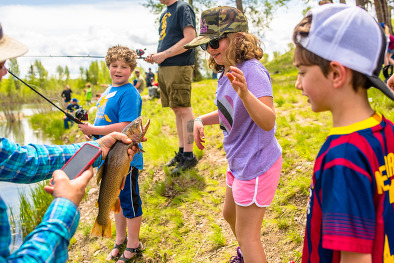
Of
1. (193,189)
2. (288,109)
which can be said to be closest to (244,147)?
(193,189)

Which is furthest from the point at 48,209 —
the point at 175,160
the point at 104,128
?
the point at 175,160

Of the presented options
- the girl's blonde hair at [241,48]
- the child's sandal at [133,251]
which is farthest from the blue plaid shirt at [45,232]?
the child's sandal at [133,251]

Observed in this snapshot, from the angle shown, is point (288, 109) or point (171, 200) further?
point (288, 109)

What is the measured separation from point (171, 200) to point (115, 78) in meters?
2.30

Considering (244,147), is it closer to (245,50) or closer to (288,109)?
(245,50)

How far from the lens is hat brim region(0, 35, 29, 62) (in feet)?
5.69

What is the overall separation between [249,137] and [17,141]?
16536 millimetres

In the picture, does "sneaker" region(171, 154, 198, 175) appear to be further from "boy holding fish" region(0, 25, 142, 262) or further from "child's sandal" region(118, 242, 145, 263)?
"boy holding fish" region(0, 25, 142, 262)

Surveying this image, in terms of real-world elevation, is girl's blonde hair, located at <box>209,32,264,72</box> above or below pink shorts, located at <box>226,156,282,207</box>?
above

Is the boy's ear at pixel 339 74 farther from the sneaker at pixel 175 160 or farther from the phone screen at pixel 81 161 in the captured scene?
the sneaker at pixel 175 160

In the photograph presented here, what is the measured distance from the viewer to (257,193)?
8.40 feet

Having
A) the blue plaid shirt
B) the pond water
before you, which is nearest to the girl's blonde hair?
the blue plaid shirt

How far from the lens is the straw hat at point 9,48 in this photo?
1734mm

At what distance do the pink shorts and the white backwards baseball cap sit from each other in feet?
4.03
